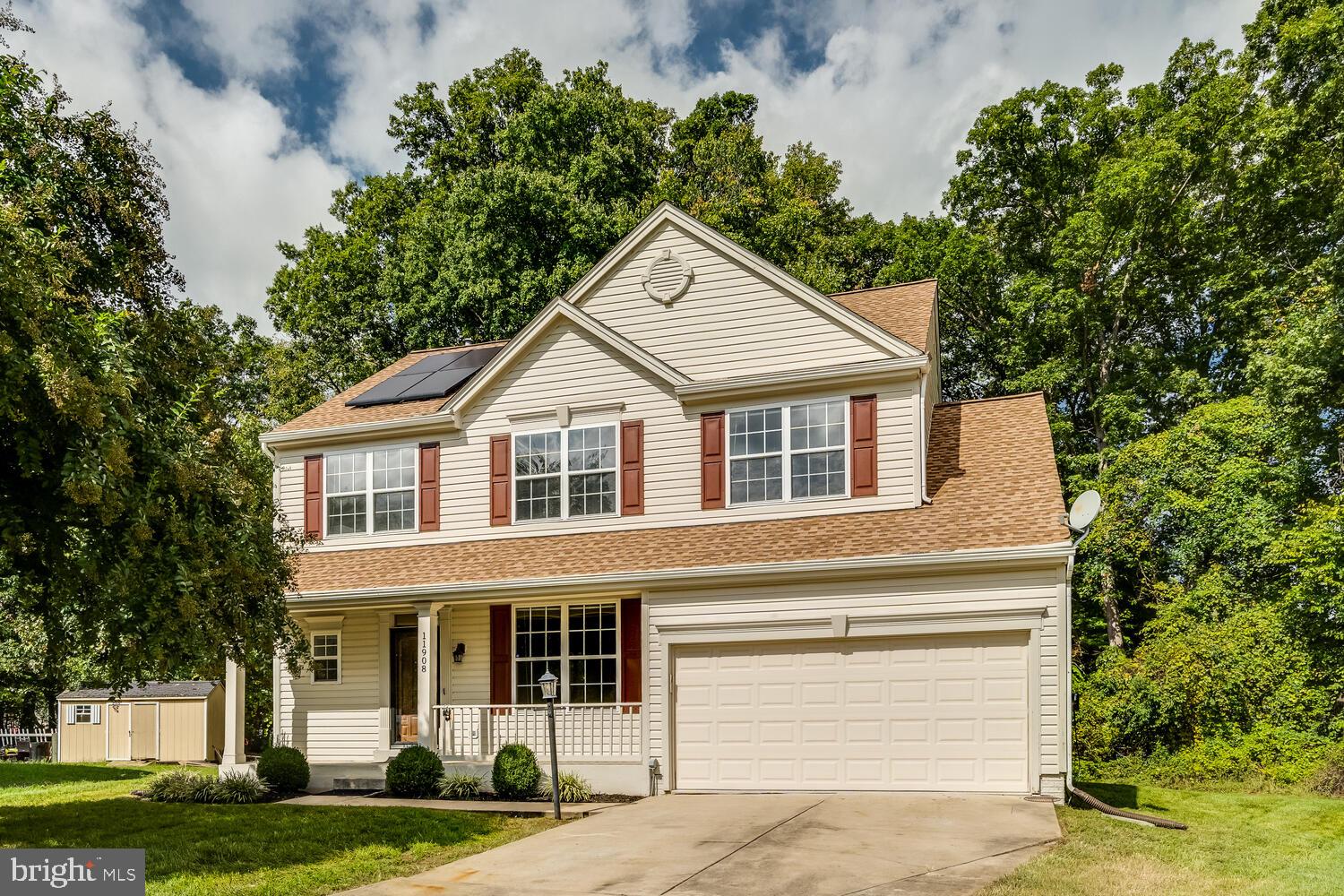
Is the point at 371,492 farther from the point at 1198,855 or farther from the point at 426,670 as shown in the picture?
the point at 1198,855

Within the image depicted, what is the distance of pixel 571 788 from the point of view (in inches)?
535

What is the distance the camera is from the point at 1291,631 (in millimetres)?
17672

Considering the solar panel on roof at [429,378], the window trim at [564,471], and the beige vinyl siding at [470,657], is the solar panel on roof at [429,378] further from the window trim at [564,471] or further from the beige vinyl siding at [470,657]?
the beige vinyl siding at [470,657]

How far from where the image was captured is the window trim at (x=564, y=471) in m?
16.0

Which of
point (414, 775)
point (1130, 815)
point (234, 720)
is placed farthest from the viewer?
point (234, 720)

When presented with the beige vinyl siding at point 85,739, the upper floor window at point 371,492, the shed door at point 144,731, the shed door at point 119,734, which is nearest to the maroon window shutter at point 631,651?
the upper floor window at point 371,492

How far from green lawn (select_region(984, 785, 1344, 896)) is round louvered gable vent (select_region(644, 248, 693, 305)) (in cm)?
937

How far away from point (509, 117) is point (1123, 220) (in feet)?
63.1

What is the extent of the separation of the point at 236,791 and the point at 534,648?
181 inches

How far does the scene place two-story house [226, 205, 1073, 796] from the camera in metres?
12.9

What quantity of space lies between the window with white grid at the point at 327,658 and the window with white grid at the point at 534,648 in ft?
10.1

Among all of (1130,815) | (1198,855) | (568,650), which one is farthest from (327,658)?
(1198,855)

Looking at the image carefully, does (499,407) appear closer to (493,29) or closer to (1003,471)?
(1003,471)
